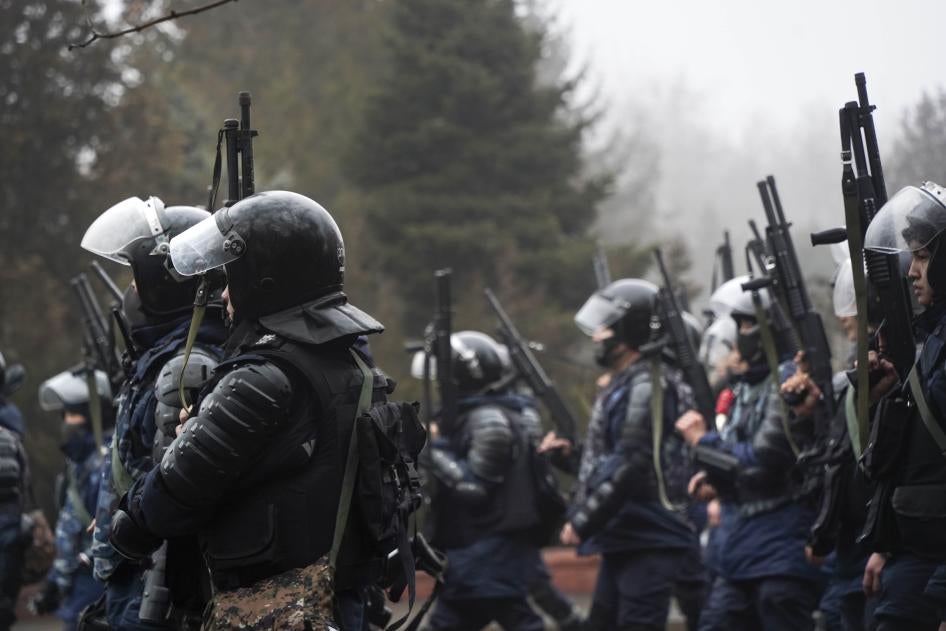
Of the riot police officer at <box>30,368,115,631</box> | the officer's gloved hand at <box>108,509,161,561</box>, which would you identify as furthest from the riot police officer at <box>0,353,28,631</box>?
the officer's gloved hand at <box>108,509,161,561</box>

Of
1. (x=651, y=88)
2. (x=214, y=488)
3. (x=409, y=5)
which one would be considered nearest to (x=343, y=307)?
(x=214, y=488)

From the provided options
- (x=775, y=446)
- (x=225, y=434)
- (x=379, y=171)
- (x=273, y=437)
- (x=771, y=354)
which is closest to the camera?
(x=225, y=434)

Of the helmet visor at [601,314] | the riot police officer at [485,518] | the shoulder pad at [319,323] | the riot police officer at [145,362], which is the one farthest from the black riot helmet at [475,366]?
the shoulder pad at [319,323]

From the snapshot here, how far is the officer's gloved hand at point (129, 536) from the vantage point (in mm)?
4133

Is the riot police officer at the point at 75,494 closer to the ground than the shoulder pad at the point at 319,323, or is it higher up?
closer to the ground

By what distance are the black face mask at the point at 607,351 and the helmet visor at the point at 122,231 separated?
11.3ft

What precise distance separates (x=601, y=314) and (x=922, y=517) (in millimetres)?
3797

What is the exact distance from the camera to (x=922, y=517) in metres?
4.61

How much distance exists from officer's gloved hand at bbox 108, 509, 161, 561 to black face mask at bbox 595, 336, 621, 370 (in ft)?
14.5

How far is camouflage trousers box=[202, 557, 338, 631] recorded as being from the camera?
3957 mm

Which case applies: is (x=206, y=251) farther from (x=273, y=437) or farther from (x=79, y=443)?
(x=79, y=443)

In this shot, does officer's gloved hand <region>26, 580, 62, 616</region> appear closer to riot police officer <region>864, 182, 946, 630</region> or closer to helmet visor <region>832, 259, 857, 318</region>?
helmet visor <region>832, 259, 857, 318</region>

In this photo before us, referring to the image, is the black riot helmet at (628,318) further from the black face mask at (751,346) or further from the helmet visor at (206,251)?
the helmet visor at (206,251)

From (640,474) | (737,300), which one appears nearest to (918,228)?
(737,300)
